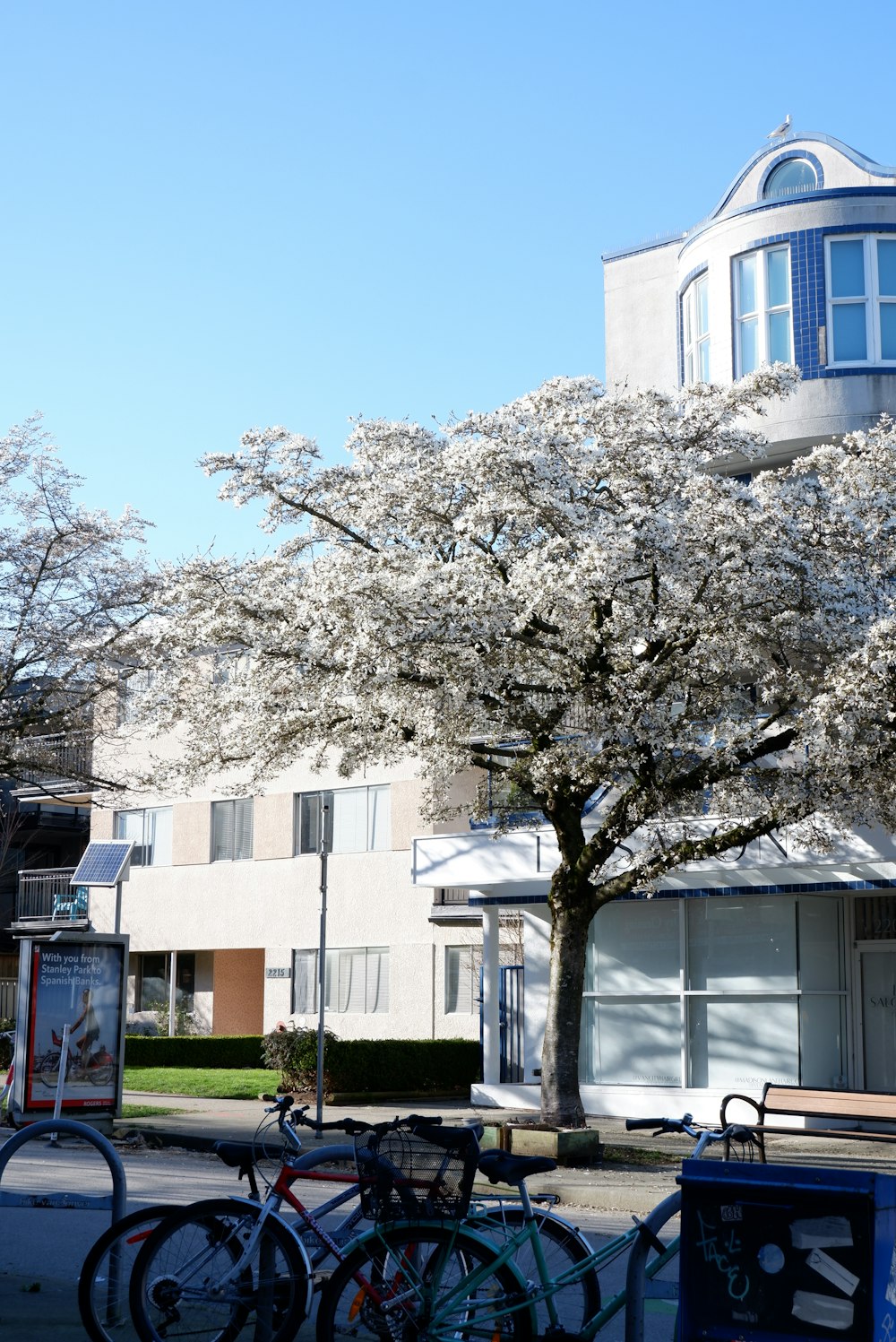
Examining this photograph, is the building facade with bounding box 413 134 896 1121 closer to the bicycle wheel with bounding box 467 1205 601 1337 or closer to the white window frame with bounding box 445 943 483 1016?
the white window frame with bounding box 445 943 483 1016

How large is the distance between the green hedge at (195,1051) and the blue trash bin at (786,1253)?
29.3m

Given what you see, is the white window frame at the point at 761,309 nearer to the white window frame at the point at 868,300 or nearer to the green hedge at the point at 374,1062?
the white window frame at the point at 868,300

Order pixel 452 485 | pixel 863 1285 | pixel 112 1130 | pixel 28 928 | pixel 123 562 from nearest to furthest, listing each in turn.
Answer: pixel 863 1285, pixel 452 485, pixel 112 1130, pixel 123 562, pixel 28 928

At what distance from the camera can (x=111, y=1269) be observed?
661cm

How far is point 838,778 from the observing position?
15180 mm

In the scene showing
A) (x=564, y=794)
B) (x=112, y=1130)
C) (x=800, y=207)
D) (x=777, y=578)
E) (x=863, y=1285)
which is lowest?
(x=112, y=1130)

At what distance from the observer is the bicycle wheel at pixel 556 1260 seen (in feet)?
20.8

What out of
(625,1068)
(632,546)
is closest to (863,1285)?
(632,546)

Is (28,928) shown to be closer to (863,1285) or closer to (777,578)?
(777,578)

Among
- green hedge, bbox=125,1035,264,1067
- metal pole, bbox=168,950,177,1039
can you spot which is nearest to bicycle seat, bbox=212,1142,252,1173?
green hedge, bbox=125,1035,264,1067

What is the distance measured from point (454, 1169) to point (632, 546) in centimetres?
893

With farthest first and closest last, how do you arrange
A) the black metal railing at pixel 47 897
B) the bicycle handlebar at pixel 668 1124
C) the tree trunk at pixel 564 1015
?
the black metal railing at pixel 47 897, the tree trunk at pixel 564 1015, the bicycle handlebar at pixel 668 1124

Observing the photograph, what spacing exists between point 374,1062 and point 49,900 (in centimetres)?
2029

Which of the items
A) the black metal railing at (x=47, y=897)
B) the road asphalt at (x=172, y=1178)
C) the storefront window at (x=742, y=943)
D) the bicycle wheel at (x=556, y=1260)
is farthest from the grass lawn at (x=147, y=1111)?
the black metal railing at (x=47, y=897)
